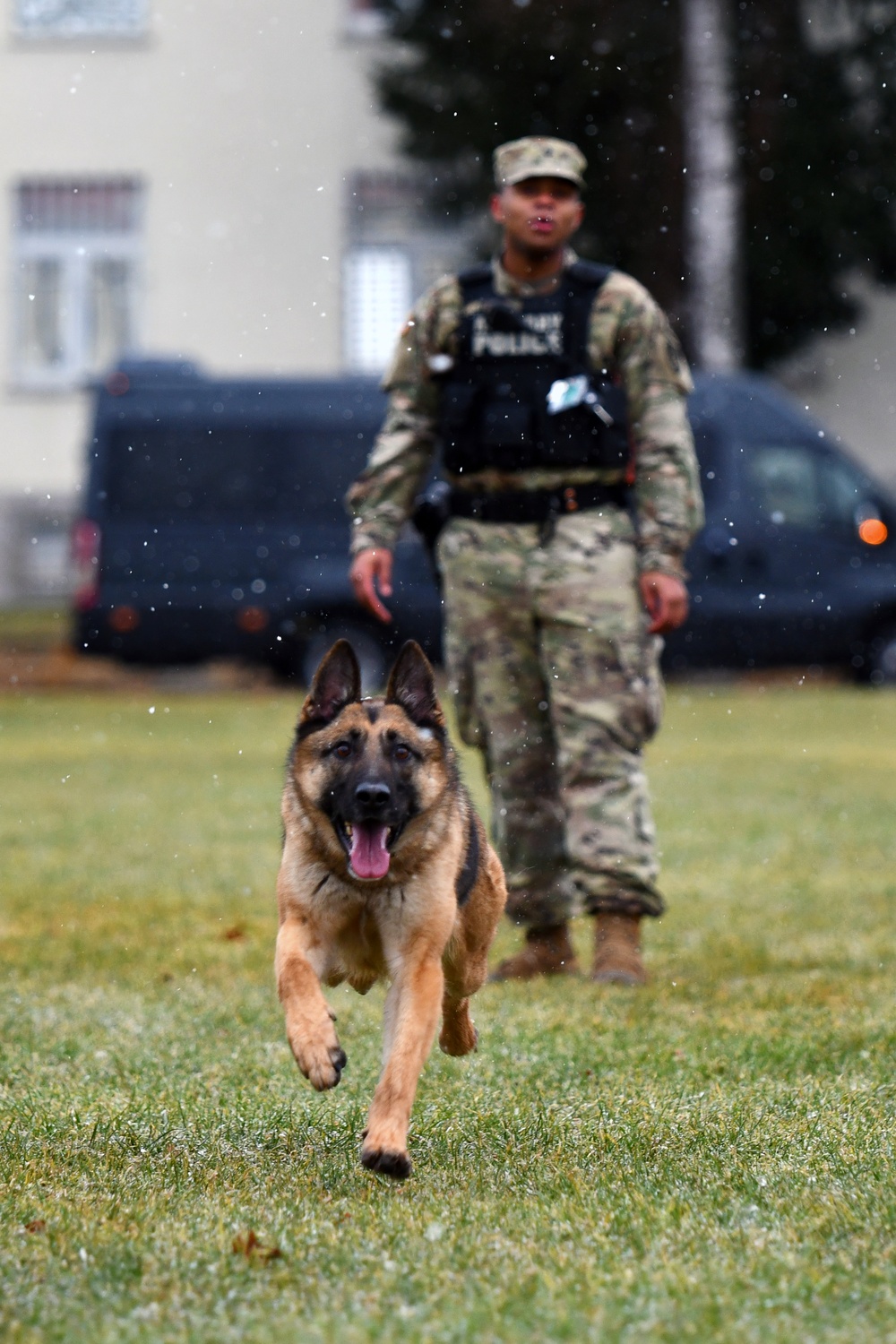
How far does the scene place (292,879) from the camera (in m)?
4.59

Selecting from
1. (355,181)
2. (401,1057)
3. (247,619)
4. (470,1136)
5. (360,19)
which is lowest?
(247,619)

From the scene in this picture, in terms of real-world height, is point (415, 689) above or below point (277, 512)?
above

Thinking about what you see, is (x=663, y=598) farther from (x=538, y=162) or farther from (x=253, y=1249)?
(x=253, y=1249)

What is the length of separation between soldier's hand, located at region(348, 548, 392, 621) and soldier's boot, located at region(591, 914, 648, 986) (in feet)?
4.17

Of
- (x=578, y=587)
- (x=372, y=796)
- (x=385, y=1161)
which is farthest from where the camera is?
(x=578, y=587)

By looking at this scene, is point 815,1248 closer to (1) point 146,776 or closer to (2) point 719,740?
(1) point 146,776

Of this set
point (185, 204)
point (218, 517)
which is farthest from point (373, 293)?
point (218, 517)

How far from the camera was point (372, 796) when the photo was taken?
4.43 m

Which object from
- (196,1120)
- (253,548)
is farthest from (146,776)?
(196,1120)

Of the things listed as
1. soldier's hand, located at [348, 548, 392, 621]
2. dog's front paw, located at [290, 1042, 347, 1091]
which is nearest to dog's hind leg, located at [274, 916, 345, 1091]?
dog's front paw, located at [290, 1042, 347, 1091]

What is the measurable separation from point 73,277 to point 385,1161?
24.1 meters

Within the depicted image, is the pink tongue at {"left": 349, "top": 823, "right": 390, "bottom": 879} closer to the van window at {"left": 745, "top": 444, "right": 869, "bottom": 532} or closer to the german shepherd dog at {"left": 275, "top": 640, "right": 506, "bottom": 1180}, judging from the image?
the german shepherd dog at {"left": 275, "top": 640, "right": 506, "bottom": 1180}

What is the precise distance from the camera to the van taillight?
1966 cm

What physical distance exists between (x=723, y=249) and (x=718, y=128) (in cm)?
123
